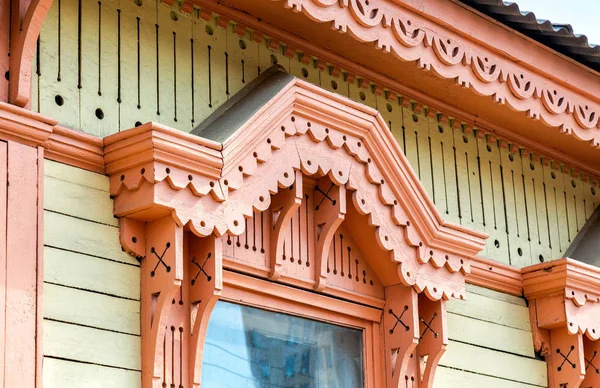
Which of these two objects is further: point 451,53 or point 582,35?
point 582,35

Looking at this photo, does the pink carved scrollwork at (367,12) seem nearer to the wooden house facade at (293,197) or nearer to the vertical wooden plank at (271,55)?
the wooden house facade at (293,197)

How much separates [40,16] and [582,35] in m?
3.53

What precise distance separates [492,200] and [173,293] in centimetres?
283

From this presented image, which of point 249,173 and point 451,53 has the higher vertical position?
Result: point 451,53

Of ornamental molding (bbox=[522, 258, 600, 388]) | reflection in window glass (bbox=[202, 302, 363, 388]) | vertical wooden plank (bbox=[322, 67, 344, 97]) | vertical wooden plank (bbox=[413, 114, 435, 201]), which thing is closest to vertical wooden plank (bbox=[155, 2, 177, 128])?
reflection in window glass (bbox=[202, 302, 363, 388])

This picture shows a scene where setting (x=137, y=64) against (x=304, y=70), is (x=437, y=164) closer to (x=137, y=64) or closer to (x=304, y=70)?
(x=304, y=70)

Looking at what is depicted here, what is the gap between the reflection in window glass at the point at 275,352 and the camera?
553 centimetres

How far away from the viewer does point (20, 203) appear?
4.81 metres

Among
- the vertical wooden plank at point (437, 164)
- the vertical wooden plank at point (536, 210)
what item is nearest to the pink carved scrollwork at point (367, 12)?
the vertical wooden plank at point (437, 164)

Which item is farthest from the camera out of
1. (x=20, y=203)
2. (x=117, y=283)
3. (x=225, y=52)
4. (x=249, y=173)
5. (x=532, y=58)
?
(x=532, y=58)

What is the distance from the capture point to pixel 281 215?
5.76 meters

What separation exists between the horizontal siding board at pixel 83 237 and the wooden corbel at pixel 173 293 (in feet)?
0.16

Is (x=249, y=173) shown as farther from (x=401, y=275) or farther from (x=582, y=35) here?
(x=582, y=35)

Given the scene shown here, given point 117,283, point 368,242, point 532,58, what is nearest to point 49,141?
point 117,283
